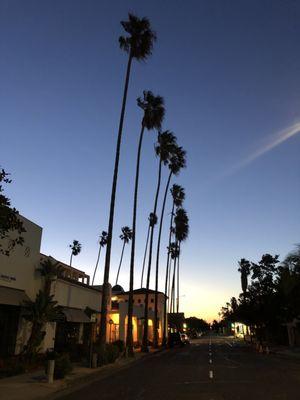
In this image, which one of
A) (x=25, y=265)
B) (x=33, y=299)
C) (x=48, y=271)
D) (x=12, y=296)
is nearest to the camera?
(x=12, y=296)

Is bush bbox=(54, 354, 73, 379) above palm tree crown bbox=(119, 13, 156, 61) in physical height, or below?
below

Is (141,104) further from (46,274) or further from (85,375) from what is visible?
(85,375)

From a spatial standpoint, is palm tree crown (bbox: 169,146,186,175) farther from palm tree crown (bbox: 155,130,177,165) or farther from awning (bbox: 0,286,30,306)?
awning (bbox: 0,286,30,306)

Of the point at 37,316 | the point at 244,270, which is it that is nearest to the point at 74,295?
the point at 37,316

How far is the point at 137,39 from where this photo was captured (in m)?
30.5

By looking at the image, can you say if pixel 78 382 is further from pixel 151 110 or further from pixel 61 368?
pixel 151 110

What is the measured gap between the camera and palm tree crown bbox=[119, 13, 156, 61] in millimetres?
30266

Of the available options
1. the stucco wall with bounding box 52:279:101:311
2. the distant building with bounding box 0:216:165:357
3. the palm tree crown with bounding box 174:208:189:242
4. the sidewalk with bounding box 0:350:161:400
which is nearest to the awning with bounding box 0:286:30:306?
the distant building with bounding box 0:216:165:357

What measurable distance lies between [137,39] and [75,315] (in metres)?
20.2

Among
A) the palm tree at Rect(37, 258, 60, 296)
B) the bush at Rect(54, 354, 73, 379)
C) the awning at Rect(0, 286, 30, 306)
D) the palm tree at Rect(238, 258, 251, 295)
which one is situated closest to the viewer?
the bush at Rect(54, 354, 73, 379)

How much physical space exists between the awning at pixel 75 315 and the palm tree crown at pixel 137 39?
18680mm

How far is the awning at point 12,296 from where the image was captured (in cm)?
1920

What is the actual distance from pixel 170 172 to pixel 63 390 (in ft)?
131

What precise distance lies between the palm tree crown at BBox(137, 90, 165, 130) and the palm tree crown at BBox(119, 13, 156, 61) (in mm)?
7885
